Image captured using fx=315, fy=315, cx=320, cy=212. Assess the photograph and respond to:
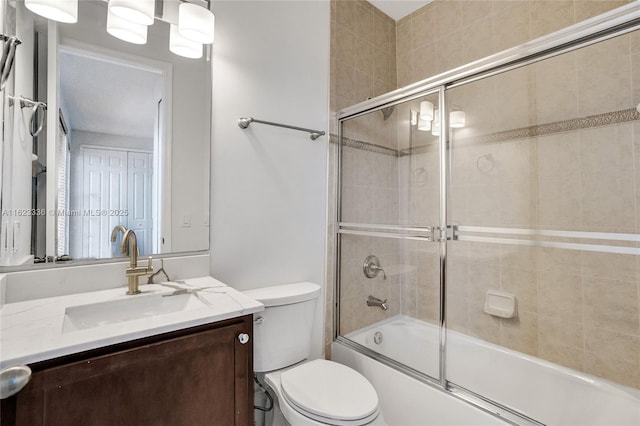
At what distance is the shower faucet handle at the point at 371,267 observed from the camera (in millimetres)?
1992

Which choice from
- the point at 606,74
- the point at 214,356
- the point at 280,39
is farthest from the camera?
the point at 280,39

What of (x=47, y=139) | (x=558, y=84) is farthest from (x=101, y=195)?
(x=558, y=84)

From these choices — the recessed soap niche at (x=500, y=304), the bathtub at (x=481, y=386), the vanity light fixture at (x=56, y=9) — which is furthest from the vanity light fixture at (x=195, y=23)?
the recessed soap niche at (x=500, y=304)

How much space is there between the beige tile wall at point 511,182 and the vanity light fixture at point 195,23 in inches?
32.9

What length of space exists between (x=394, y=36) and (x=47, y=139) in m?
2.27

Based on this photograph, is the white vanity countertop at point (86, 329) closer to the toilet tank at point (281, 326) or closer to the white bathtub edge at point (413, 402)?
the toilet tank at point (281, 326)

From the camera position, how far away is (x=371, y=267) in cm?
201

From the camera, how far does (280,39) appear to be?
68.1 inches

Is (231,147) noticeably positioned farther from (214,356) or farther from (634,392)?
(634,392)

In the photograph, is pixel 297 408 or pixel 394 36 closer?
pixel 297 408

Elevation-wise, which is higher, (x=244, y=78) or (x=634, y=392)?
(x=244, y=78)

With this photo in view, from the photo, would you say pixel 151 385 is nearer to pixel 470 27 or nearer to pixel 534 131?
pixel 534 131

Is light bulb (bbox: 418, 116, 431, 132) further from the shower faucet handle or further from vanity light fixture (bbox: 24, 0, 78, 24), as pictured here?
vanity light fixture (bbox: 24, 0, 78, 24)

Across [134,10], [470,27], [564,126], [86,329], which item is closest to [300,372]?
[86,329]
